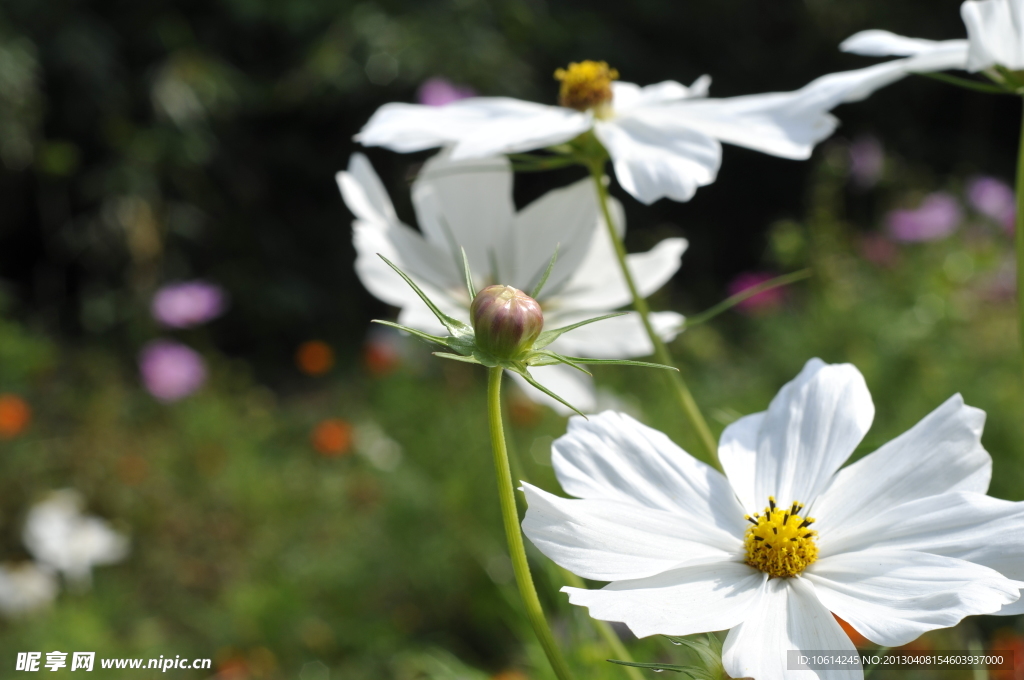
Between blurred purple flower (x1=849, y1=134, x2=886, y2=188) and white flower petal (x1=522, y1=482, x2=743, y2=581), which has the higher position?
blurred purple flower (x1=849, y1=134, x2=886, y2=188)

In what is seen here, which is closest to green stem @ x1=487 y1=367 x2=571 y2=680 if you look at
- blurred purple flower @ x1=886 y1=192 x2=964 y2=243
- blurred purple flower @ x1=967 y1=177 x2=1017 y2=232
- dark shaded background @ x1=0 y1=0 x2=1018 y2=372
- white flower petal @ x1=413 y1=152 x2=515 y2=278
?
white flower petal @ x1=413 y1=152 x2=515 y2=278

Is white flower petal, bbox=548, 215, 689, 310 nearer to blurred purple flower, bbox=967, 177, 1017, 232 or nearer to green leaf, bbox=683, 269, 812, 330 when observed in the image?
green leaf, bbox=683, 269, 812, 330

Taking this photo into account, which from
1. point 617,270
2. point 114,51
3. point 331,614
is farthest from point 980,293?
point 114,51

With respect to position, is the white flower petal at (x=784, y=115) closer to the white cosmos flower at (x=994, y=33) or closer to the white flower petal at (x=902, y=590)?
the white cosmos flower at (x=994, y=33)

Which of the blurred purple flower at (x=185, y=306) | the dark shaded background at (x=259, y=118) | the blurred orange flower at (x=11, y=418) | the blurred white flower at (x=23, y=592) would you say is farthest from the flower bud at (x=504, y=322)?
the dark shaded background at (x=259, y=118)

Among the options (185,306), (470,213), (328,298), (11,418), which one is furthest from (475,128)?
(328,298)

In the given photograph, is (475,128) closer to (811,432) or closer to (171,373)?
(811,432)
